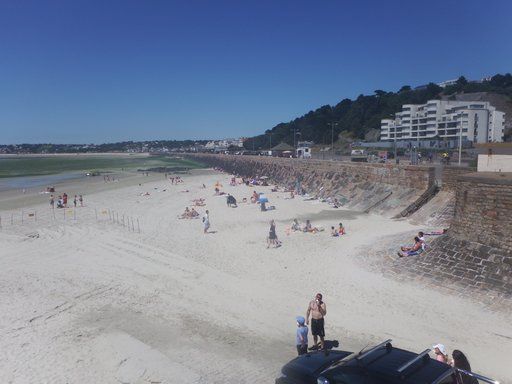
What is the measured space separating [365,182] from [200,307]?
769 inches

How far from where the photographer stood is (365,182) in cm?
2783

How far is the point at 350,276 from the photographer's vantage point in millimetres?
12789

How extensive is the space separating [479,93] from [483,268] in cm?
11203

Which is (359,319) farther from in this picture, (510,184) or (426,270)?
(510,184)

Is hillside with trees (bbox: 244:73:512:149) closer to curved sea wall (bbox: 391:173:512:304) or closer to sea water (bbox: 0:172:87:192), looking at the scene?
sea water (bbox: 0:172:87:192)

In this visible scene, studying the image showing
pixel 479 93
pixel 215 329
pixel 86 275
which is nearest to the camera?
pixel 215 329

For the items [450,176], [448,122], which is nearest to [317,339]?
[450,176]

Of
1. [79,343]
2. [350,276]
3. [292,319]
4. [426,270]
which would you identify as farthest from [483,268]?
[79,343]

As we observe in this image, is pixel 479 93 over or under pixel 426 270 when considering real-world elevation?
over

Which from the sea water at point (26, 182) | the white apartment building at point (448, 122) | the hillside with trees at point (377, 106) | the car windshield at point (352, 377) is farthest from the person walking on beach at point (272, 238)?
the hillside with trees at point (377, 106)

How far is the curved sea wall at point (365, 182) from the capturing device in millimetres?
22016

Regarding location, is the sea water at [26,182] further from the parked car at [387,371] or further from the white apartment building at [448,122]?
the white apartment building at [448,122]

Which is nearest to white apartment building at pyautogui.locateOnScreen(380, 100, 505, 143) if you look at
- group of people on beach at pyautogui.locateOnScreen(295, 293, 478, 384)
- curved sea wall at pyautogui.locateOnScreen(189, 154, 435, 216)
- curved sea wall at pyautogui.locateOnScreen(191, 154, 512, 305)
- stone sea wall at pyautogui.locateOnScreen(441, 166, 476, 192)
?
curved sea wall at pyautogui.locateOnScreen(189, 154, 435, 216)

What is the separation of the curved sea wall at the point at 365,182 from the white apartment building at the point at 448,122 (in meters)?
39.7
